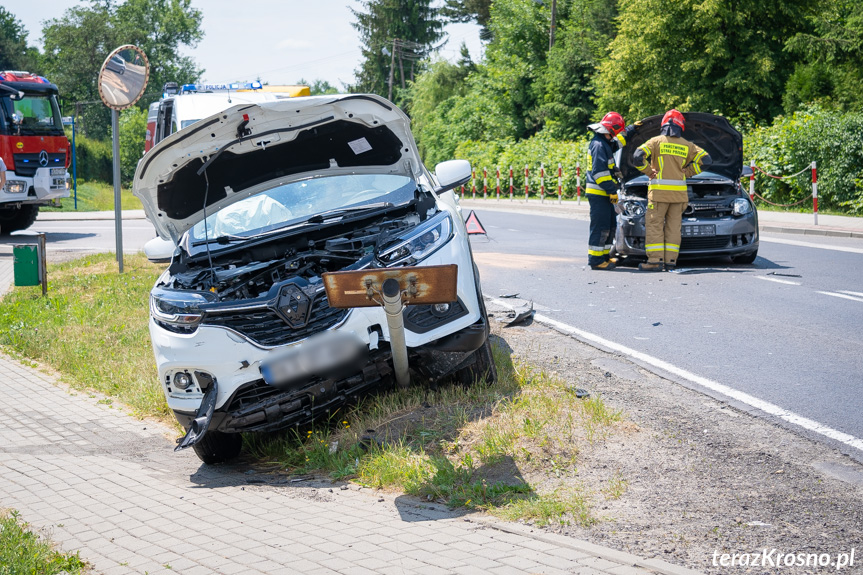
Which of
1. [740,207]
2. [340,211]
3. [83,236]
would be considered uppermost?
[340,211]

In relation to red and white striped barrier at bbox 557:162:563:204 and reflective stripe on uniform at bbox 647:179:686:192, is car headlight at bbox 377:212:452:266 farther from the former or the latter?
red and white striped barrier at bbox 557:162:563:204

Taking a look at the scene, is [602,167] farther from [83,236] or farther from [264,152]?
[83,236]

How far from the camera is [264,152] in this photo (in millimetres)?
6188

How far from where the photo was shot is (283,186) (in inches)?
257

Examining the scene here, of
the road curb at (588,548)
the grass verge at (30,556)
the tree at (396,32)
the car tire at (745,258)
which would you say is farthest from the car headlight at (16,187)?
the tree at (396,32)

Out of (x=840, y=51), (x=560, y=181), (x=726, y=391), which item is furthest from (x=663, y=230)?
(x=560, y=181)

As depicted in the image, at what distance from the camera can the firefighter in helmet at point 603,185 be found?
11766mm

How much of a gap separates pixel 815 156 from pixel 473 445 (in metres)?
18.5

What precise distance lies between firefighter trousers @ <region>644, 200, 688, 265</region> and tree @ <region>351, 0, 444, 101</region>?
2451 inches

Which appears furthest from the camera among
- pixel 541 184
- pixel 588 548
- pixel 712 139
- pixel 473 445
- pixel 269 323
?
pixel 541 184

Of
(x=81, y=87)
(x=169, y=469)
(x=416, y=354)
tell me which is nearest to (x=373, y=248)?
(x=416, y=354)

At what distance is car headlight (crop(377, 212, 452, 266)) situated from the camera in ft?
17.2

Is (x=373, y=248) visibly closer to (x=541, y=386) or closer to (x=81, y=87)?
(x=541, y=386)

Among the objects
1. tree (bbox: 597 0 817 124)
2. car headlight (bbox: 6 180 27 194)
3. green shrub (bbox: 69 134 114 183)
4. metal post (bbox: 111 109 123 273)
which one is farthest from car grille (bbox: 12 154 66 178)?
green shrub (bbox: 69 134 114 183)
